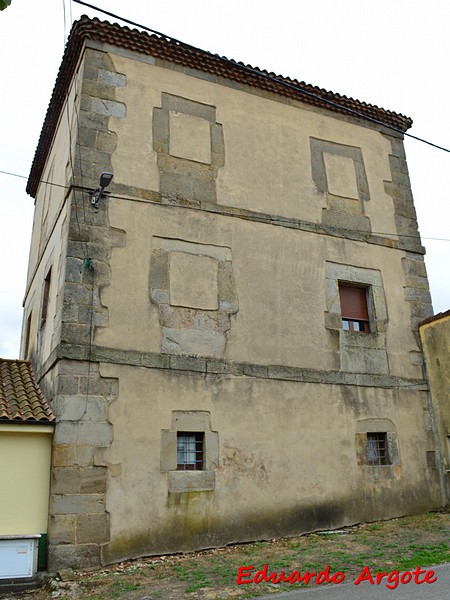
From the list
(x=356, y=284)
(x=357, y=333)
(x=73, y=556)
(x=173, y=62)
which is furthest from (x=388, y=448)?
(x=173, y=62)

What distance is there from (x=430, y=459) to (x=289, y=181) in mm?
5831

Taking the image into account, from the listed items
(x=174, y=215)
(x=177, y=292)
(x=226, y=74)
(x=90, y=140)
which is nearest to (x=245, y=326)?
(x=177, y=292)

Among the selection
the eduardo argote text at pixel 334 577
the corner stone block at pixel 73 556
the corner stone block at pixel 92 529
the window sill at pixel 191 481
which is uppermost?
the window sill at pixel 191 481

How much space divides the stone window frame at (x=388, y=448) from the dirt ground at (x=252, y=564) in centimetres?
105

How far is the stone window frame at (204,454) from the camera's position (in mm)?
8008

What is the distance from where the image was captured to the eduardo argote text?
6.01 m

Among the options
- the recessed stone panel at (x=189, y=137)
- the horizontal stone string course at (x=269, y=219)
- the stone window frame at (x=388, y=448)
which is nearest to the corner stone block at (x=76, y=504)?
the stone window frame at (x=388, y=448)

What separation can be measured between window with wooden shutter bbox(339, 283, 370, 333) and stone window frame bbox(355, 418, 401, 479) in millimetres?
1719

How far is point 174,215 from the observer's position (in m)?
9.37

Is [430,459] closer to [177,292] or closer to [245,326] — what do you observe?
[245,326]

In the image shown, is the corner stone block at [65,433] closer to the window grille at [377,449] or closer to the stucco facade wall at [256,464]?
the stucco facade wall at [256,464]

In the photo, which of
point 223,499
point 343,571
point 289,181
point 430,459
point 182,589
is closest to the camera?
point 182,589

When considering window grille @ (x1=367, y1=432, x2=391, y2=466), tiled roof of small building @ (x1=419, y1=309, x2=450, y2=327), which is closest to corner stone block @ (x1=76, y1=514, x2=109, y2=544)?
window grille @ (x1=367, y1=432, x2=391, y2=466)

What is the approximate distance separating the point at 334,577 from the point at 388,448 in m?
3.84
